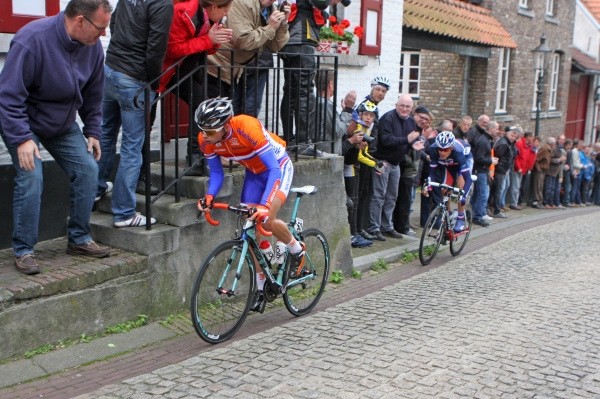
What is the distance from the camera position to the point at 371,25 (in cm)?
1142

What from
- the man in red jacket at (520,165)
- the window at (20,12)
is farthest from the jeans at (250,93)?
the man in red jacket at (520,165)

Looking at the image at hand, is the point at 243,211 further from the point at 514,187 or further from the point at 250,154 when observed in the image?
the point at 514,187

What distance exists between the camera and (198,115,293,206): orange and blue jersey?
5.32 metres

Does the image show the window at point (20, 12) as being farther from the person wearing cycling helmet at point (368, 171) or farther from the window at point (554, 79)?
the window at point (554, 79)

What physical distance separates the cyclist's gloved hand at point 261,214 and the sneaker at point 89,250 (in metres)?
1.24

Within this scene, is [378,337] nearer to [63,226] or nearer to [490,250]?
[63,226]

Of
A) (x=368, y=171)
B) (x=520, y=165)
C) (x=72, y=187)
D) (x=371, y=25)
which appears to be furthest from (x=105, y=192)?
(x=520, y=165)

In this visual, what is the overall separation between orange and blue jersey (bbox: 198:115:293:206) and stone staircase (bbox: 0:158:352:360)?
56 centimetres

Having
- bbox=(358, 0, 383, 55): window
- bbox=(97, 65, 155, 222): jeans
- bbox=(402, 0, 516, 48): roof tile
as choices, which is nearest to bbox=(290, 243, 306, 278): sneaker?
bbox=(97, 65, 155, 222): jeans

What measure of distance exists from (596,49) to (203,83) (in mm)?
26447

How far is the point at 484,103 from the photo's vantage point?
60.2ft

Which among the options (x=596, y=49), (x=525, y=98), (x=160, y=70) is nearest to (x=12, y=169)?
(x=160, y=70)

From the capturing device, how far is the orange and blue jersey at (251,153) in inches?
210

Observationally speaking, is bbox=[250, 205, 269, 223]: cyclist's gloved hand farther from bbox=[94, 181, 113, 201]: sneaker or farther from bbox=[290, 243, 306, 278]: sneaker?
bbox=[94, 181, 113, 201]: sneaker
